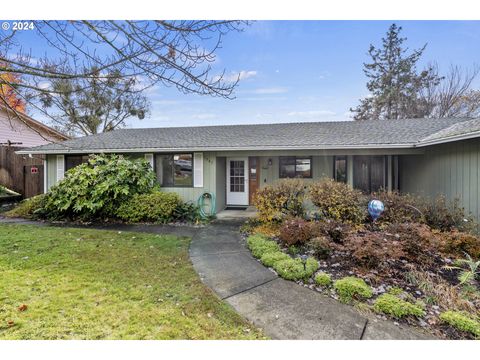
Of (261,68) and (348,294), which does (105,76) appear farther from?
(261,68)

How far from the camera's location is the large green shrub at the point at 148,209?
7.57m

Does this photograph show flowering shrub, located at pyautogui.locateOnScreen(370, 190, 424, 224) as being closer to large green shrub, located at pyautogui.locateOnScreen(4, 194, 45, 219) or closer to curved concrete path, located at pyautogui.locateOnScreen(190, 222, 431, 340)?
curved concrete path, located at pyautogui.locateOnScreen(190, 222, 431, 340)

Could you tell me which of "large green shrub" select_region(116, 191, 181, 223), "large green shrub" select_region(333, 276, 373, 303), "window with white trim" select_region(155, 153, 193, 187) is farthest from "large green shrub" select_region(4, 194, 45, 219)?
"large green shrub" select_region(333, 276, 373, 303)

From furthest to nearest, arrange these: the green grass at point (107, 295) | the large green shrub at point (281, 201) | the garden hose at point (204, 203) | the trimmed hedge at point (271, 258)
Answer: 1. the garden hose at point (204, 203)
2. the large green shrub at point (281, 201)
3. the trimmed hedge at point (271, 258)
4. the green grass at point (107, 295)

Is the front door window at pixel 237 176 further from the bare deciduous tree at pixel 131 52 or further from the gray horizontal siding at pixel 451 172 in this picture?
the bare deciduous tree at pixel 131 52

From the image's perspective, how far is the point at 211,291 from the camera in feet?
10.9

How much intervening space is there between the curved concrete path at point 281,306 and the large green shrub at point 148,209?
3254 millimetres

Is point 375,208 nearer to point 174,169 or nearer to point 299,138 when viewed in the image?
point 299,138

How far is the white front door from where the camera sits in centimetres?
1001

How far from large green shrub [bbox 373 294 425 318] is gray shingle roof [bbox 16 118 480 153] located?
4872 mm

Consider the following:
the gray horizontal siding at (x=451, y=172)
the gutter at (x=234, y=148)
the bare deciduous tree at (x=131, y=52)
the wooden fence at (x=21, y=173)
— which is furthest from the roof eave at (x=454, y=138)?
the wooden fence at (x=21, y=173)

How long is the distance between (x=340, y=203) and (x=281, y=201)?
1.45 metres

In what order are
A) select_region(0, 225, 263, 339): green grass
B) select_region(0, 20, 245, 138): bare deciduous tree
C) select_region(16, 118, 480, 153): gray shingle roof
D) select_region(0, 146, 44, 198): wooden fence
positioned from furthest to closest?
select_region(0, 146, 44, 198): wooden fence, select_region(16, 118, 480, 153): gray shingle roof, select_region(0, 20, 245, 138): bare deciduous tree, select_region(0, 225, 263, 339): green grass
